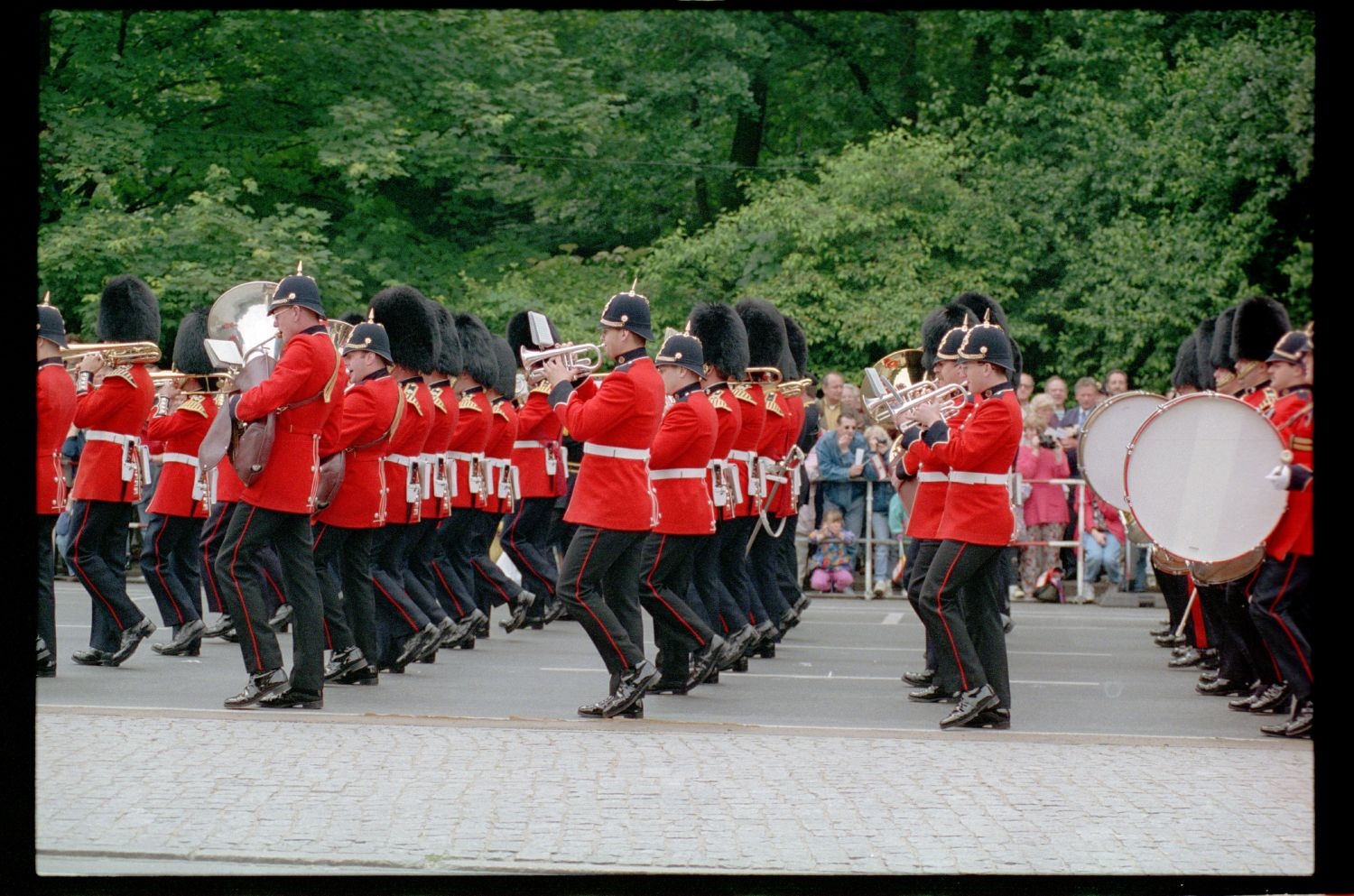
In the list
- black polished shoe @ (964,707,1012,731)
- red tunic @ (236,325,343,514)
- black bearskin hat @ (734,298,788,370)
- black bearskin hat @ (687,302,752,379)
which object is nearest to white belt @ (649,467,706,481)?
black bearskin hat @ (687,302,752,379)

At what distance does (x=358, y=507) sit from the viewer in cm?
1009

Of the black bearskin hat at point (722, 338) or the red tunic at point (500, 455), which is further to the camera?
the red tunic at point (500, 455)

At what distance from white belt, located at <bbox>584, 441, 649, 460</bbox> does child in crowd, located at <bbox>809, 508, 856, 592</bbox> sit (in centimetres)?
827

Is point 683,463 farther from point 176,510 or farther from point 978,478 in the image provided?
point 176,510

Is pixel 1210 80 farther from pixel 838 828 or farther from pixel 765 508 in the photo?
pixel 838 828

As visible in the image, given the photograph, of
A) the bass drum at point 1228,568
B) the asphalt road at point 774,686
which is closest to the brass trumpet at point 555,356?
the asphalt road at point 774,686

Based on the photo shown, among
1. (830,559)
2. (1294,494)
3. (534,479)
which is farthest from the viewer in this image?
(830,559)

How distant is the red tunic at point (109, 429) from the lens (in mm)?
10703

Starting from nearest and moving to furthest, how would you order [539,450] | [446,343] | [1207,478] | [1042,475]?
[1207,478] → [446,343] → [539,450] → [1042,475]

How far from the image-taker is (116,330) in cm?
1124

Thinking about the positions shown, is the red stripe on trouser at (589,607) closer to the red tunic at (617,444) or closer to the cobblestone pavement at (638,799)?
the red tunic at (617,444)

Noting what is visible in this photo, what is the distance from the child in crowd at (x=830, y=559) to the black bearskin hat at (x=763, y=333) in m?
5.09

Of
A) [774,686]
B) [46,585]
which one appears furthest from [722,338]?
[46,585]

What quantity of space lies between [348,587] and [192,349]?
2716mm
